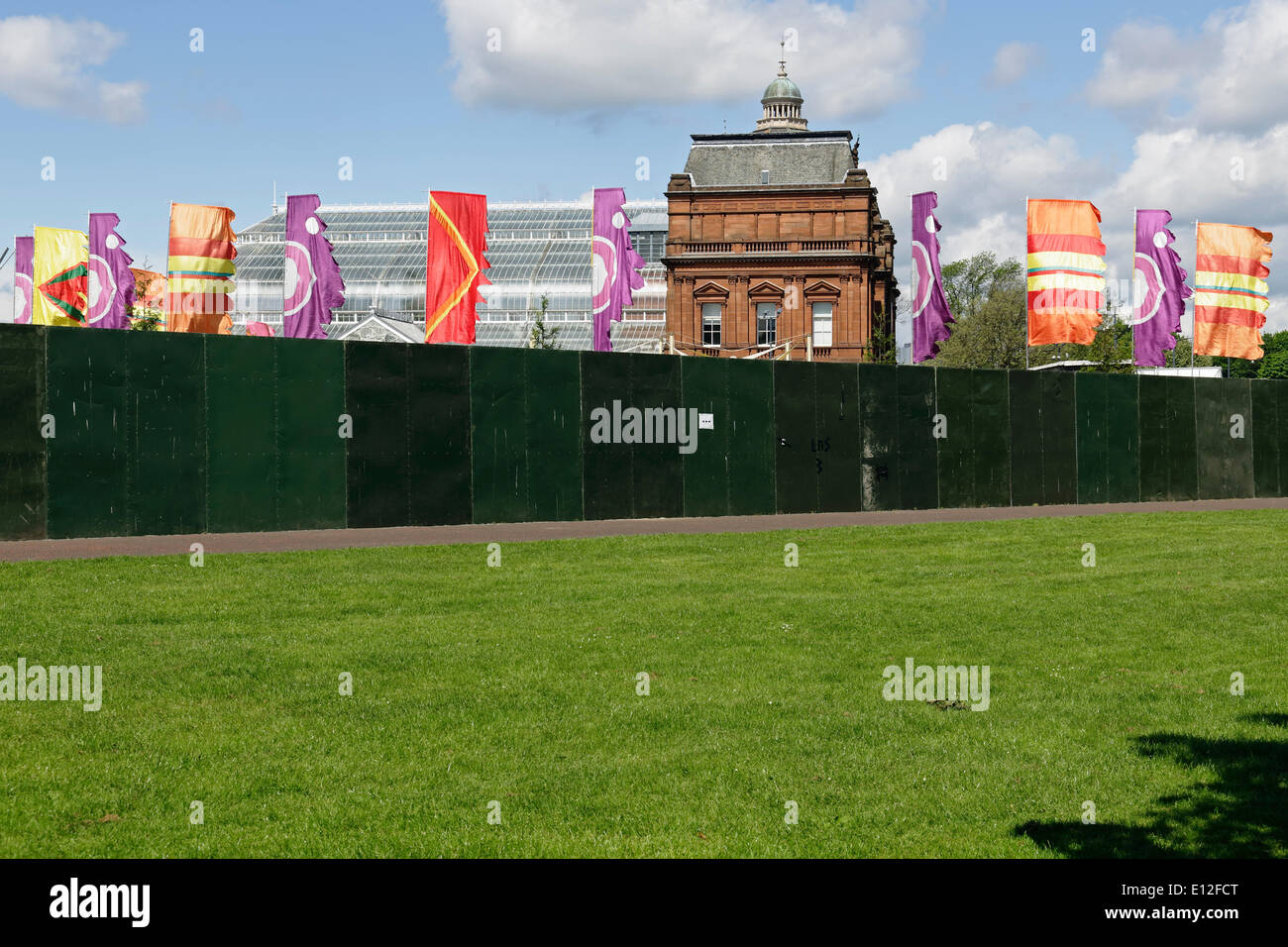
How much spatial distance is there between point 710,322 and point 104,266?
39.5 metres

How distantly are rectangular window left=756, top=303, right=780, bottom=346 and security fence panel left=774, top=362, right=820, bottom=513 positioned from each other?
147 feet

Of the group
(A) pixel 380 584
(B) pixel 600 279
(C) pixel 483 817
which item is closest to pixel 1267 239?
(B) pixel 600 279

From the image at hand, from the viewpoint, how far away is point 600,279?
3183 cm

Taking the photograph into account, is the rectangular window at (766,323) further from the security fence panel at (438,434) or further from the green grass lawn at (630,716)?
the green grass lawn at (630,716)

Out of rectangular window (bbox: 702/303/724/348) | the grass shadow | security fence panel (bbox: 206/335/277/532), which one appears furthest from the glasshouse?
the grass shadow

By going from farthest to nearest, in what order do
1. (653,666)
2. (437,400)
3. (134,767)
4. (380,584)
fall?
(437,400) < (380,584) < (653,666) < (134,767)

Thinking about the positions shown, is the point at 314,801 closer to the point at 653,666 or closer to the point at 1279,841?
the point at 653,666

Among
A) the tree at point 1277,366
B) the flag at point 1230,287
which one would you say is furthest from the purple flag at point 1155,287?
the tree at point 1277,366

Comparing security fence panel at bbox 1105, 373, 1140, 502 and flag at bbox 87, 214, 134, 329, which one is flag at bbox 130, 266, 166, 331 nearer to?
flag at bbox 87, 214, 134, 329

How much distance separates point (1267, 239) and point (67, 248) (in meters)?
36.8

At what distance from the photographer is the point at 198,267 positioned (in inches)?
1245

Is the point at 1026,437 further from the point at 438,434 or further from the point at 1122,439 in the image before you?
the point at 438,434

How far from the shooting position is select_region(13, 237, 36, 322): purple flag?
42531 mm

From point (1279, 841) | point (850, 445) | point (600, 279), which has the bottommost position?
point (1279, 841)
